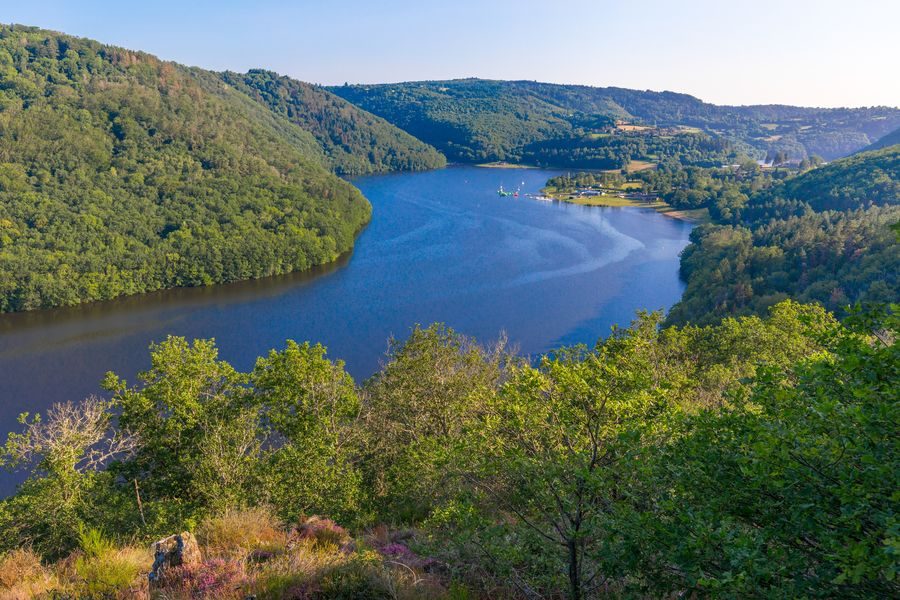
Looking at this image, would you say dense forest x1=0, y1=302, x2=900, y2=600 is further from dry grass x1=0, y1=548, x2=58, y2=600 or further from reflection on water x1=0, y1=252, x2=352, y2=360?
reflection on water x1=0, y1=252, x2=352, y2=360

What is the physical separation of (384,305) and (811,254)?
1794 inches

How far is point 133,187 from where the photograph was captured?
85500 mm

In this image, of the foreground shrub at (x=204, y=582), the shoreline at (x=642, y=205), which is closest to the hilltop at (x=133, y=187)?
the shoreline at (x=642, y=205)

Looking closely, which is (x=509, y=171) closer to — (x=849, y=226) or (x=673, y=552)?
(x=849, y=226)

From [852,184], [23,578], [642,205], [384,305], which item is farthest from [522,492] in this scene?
[642,205]

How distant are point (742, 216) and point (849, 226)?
39978 mm

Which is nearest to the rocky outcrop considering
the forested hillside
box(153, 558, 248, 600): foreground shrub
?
box(153, 558, 248, 600): foreground shrub

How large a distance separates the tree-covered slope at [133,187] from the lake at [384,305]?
3.42 m

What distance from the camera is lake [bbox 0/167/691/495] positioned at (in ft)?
163

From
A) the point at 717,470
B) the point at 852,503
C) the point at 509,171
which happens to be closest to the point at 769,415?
the point at 717,470

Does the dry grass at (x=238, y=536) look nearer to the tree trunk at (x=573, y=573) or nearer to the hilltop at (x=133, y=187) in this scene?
the tree trunk at (x=573, y=573)

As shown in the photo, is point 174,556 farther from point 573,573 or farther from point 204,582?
point 573,573

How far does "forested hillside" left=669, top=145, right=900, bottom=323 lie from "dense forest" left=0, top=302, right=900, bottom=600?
28.4m

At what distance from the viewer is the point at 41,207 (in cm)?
7306
